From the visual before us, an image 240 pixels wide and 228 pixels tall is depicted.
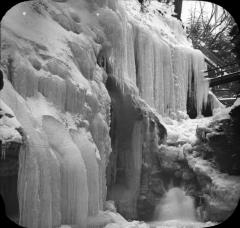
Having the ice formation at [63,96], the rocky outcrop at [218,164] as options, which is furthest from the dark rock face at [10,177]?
the rocky outcrop at [218,164]

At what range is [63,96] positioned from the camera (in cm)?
753

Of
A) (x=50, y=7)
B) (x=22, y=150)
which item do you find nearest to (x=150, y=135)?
(x=50, y=7)

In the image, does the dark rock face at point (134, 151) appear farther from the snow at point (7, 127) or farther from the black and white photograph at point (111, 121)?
the snow at point (7, 127)

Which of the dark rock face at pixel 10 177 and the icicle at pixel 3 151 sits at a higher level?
the icicle at pixel 3 151

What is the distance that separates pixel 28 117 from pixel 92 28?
3917 millimetres

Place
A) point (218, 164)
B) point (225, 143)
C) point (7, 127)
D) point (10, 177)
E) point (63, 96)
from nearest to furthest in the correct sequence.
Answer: point (7, 127) → point (10, 177) → point (63, 96) → point (225, 143) → point (218, 164)

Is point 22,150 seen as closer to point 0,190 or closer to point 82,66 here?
point 0,190

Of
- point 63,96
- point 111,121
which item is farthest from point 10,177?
point 111,121

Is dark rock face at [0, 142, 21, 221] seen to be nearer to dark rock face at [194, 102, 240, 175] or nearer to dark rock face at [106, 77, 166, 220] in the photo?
dark rock face at [106, 77, 166, 220]

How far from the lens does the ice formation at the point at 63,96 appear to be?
19.8 feet

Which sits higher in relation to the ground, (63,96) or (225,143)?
(63,96)

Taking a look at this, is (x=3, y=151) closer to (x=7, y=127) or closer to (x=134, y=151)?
(x=7, y=127)

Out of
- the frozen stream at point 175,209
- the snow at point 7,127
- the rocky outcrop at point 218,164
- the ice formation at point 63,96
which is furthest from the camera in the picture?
the frozen stream at point 175,209

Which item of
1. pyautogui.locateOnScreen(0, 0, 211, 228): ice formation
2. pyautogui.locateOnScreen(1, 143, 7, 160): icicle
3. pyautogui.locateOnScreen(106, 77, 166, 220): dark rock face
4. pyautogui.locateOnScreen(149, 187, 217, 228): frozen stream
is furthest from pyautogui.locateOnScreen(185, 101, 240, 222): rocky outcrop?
pyautogui.locateOnScreen(1, 143, 7, 160): icicle
